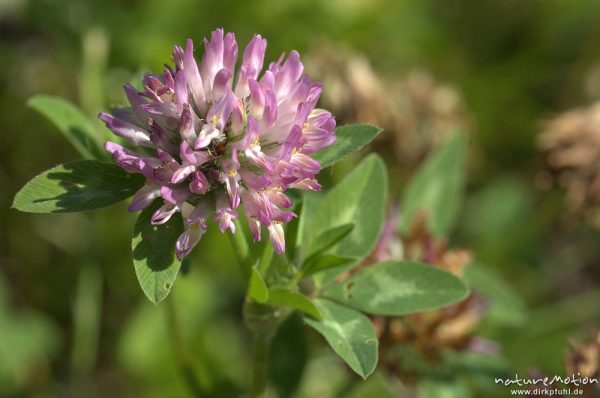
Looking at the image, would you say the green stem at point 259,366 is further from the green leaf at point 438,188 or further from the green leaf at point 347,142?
the green leaf at point 438,188

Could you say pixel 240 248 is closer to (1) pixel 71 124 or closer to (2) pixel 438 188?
(1) pixel 71 124

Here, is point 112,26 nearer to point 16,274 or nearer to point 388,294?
point 16,274

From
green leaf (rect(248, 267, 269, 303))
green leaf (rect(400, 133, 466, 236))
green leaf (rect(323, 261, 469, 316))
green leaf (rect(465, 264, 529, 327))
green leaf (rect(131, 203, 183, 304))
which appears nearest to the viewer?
green leaf (rect(131, 203, 183, 304))

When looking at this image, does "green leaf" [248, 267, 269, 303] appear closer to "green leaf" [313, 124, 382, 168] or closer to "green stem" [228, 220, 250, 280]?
"green stem" [228, 220, 250, 280]

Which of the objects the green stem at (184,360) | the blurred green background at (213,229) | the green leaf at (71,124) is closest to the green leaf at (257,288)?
the green leaf at (71,124)

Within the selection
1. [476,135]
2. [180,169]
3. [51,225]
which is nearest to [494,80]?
[476,135]

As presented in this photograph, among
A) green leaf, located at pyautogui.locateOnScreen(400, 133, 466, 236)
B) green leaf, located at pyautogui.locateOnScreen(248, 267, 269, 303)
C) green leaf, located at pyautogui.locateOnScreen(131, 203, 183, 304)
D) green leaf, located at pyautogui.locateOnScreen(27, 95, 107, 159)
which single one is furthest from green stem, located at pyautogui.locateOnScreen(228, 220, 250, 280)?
green leaf, located at pyautogui.locateOnScreen(400, 133, 466, 236)
